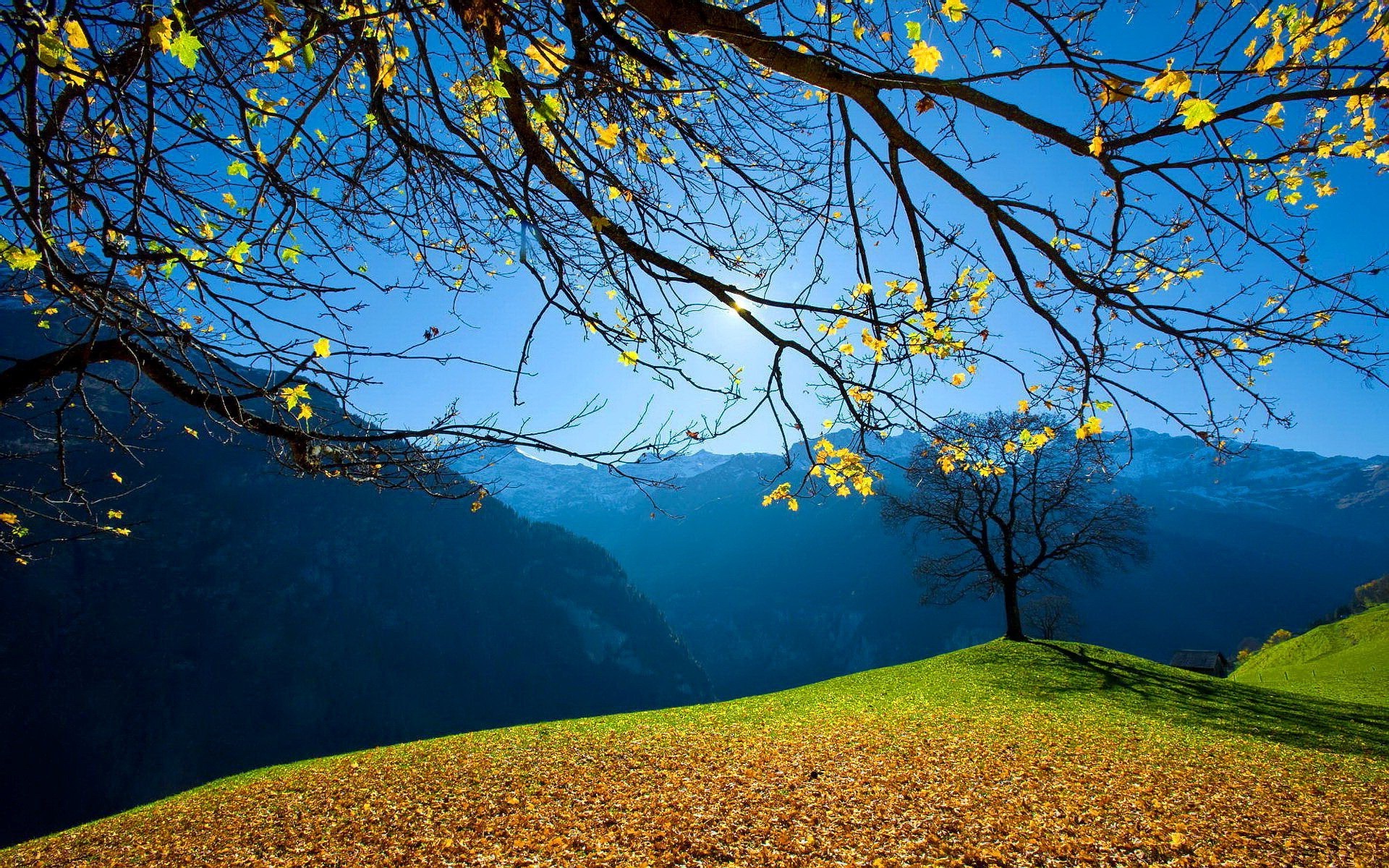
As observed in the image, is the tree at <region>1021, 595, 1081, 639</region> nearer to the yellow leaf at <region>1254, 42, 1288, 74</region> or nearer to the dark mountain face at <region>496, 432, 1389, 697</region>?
the yellow leaf at <region>1254, 42, 1288, 74</region>

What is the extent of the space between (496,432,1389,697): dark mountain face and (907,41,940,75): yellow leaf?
83.6 metres

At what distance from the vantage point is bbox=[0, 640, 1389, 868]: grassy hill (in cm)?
380

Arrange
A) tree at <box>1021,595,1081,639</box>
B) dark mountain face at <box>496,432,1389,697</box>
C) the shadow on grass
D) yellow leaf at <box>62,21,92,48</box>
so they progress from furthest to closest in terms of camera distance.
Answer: dark mountain face at <box>496,432,1389,697</box>, tree at <box>1021,595,1081,639</box>, the shadow on grass, yellow leaf at <box>62,21,92,48</box>

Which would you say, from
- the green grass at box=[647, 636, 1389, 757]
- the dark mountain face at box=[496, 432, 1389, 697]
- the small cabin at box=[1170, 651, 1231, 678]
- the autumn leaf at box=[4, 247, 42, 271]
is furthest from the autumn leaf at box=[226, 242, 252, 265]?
the dark mountain face at box=[496, 432, 1389, 697]

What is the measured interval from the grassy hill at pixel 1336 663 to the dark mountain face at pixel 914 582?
220 feet

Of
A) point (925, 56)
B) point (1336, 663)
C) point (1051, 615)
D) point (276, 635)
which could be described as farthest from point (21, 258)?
point (276, 635)

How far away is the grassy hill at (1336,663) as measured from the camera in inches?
504

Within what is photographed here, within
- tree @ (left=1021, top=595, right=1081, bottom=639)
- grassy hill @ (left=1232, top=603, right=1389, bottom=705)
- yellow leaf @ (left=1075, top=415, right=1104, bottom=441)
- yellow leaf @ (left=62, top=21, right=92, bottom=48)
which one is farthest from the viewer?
tree @ (left=1021, top=595, right=1081, bottom=639)

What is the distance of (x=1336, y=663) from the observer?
1585 cm

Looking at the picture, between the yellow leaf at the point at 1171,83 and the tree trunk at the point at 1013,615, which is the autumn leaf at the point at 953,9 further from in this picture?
the tree trunk at the point at 1013,615

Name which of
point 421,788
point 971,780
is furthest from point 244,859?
point 971,780

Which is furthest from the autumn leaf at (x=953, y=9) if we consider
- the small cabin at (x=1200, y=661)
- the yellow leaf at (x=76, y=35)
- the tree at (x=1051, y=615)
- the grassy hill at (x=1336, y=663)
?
the small cabin at (x=1200, y=661)

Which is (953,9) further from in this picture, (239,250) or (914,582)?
(914,582)

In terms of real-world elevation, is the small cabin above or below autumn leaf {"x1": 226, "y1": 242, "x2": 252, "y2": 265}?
below
